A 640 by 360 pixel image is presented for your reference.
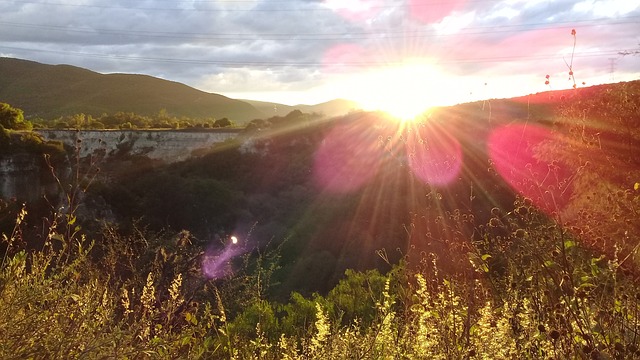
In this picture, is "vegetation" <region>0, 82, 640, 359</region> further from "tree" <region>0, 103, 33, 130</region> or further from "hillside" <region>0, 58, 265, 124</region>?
"hillside" <region>0, 58, 265, 124</region>

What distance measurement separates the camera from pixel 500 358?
2352 mm

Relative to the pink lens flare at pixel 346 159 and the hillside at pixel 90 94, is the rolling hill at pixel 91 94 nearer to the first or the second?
the hillside at pixel 90 94

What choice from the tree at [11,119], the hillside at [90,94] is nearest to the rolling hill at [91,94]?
the hillside at [90,94]

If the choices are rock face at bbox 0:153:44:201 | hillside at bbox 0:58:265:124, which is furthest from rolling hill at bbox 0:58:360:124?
rock face at bbox 0:153:44:201

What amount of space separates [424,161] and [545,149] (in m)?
8.13

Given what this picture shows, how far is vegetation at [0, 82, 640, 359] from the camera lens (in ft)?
8.32

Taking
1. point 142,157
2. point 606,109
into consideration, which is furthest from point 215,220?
point 606,109

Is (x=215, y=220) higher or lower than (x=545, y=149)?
lower

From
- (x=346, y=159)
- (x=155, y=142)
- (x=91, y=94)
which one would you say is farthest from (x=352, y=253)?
(x=91, y=94)

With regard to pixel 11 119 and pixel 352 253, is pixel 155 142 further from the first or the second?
pixel 352 253

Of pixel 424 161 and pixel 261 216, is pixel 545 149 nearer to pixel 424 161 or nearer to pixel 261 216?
pixel 424 161

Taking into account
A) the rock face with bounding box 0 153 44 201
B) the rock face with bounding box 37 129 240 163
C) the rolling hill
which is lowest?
the rock face with bounding box 0 153 44 201

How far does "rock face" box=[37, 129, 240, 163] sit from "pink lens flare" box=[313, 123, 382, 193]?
21.2ft

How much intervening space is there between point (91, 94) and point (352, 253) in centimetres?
7917
